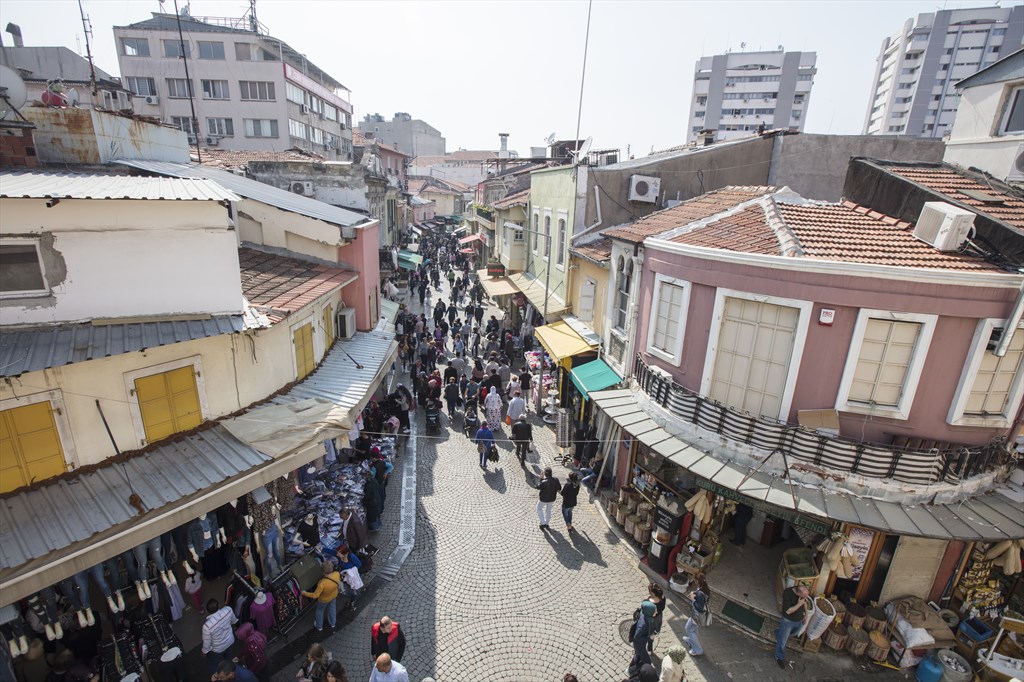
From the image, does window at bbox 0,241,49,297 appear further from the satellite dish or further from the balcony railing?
the balcony railing

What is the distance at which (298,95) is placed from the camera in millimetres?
38094

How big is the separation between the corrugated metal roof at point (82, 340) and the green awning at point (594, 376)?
8342 millimetres

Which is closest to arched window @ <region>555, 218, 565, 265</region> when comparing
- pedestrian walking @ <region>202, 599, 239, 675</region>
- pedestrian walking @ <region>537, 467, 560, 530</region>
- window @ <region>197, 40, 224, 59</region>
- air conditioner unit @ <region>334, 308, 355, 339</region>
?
air conditioner unit @ <region>334, 308, 355, 339</region>

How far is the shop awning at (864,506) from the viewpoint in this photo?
768cm

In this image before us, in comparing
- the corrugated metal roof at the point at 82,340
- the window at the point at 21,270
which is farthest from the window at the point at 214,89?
the corrugated metal roof at the point at 82,340

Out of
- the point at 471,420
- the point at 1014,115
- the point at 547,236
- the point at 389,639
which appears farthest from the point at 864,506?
the point at 547,236

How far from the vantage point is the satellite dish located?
30.1 feet

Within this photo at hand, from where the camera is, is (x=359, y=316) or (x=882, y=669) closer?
(x=882, y=669)

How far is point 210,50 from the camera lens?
117ft

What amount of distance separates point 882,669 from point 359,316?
49.1ft

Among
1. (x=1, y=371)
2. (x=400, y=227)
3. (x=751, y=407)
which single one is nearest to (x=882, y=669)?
(x=751, y=407)

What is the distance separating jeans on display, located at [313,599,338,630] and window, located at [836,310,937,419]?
9.64 metres

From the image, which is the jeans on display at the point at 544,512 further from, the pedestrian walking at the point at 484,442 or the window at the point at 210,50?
the window at the point at 210,50

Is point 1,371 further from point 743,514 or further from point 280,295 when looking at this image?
point 743,514
